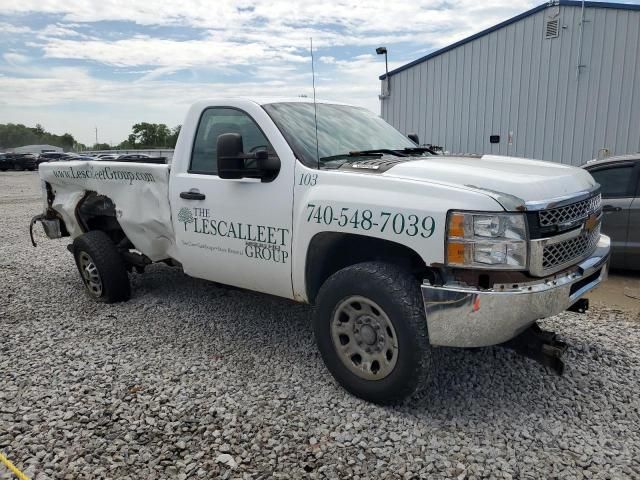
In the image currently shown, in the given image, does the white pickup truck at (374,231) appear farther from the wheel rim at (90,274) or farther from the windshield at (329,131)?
the wheel rim at (90,274)

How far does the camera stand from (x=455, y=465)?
2.74m

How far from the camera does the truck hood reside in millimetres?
2939

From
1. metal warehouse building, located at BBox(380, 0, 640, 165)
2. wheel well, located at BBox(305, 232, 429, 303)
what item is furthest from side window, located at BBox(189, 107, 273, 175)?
metal warehouse building, located at BBox(380, 0, 640, 165)

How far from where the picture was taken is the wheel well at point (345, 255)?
3.31 m

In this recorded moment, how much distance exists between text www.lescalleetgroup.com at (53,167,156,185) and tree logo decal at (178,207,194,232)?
48 centimetres

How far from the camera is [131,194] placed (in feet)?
16.4

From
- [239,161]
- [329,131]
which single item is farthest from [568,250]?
[239,161]

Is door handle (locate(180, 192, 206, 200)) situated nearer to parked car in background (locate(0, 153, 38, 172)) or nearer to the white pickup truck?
the white pickup truck

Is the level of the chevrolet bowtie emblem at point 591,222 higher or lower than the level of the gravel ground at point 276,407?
higher

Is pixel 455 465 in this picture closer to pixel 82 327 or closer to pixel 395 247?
pixel 395 247

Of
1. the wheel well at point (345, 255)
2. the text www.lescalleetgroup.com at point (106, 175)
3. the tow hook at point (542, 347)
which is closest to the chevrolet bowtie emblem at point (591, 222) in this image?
the tow hook at point (542, 347)

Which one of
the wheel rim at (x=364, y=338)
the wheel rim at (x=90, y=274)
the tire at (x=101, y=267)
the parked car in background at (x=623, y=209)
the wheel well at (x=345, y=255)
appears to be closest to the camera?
the wheel rim at (x=364, y=338)

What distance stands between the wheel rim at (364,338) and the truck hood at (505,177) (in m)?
0.83

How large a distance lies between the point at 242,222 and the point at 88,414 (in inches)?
63.3
